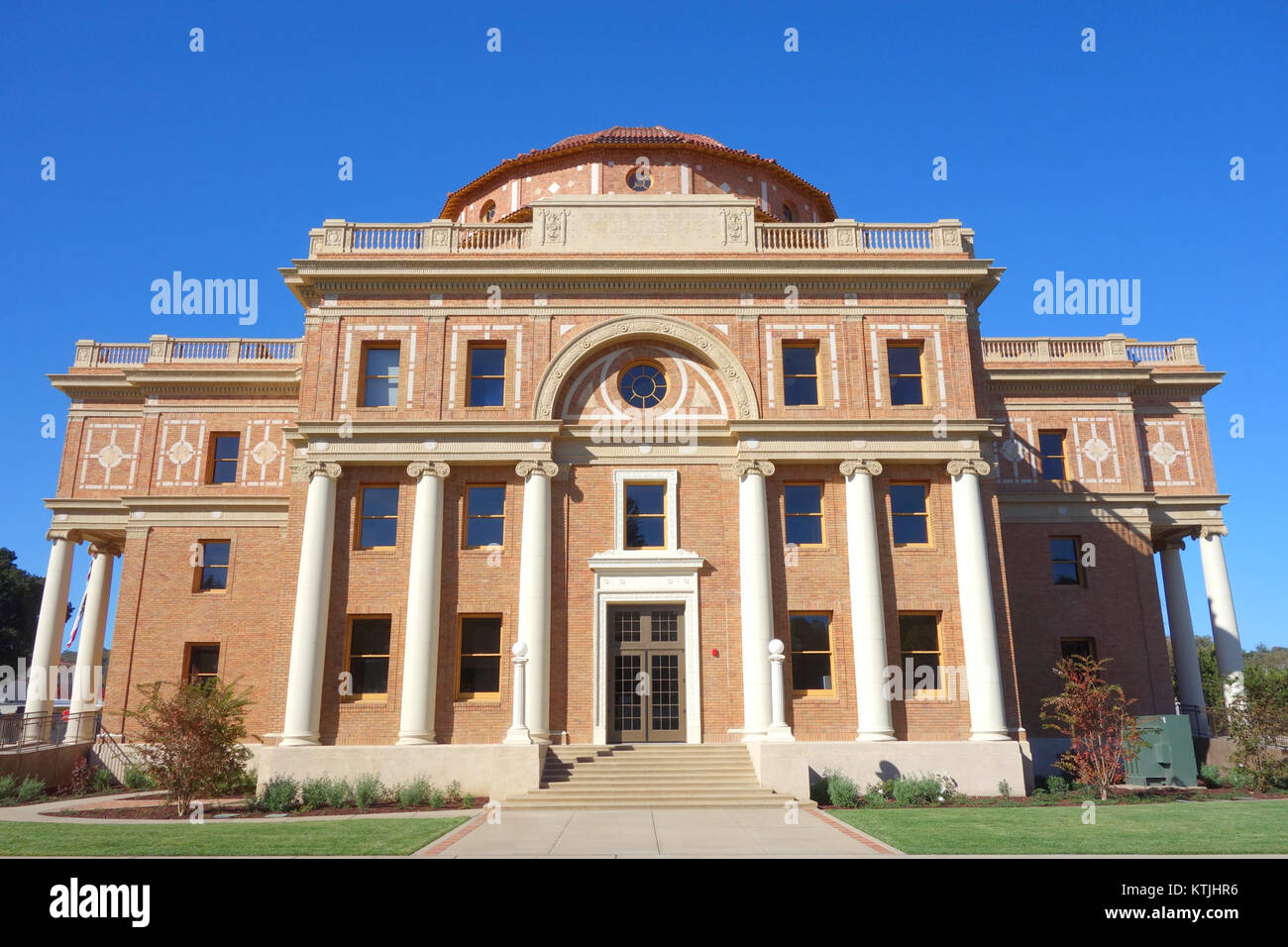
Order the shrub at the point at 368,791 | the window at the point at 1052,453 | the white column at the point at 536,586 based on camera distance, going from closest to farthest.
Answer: the shrub at the point at 368,791 < the white column at the point at 536,586 < the window at the point at 1052,453

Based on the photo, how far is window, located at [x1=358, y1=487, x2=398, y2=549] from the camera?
86.8 feet

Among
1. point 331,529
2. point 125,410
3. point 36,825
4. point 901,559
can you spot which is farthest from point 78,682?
point 901,559

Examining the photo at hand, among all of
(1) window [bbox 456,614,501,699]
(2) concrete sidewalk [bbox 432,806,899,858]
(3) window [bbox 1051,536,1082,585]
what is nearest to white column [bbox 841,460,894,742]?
(2) concrete sidewalk [bbox 432,806,899,858]

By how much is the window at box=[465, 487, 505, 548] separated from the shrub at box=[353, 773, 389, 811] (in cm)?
693

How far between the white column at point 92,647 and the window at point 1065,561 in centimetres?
3480

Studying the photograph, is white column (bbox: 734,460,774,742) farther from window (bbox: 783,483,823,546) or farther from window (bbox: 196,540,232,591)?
window (bbox: 196,540,232,591)

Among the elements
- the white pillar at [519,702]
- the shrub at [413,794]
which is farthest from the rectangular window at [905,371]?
the shrub at [413,794]

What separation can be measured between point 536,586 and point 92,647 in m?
21.9

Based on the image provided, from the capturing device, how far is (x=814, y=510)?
2684cm

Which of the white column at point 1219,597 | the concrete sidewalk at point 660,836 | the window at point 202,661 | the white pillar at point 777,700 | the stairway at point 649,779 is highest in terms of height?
the white column at point 1219,597

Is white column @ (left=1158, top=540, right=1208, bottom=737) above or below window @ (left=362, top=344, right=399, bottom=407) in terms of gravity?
below

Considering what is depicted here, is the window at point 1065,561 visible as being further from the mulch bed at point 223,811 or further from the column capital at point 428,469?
the mulch bed at point 223,811

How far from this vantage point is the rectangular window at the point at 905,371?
2752 centimetres
